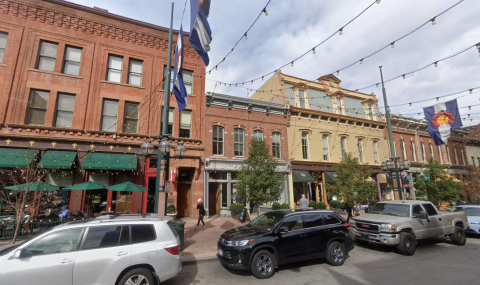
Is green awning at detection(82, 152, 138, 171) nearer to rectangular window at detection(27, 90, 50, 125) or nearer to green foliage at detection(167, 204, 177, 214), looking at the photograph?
Answer: green foliage at detection(167, 204, 177, 214)

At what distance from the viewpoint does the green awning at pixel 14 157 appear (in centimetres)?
1148

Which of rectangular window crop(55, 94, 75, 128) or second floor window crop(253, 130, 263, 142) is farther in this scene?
second floor window crop(253, 130, 263, 142)

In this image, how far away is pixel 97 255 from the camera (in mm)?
4668

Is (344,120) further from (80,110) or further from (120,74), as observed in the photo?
(80,110)

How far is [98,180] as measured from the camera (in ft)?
45.5

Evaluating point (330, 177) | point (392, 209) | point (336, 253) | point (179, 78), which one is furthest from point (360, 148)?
point (179, 78)

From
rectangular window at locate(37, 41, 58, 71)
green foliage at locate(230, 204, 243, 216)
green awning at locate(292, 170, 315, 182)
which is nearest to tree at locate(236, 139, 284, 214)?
green foliage at locate(230, 204, 243, 216)

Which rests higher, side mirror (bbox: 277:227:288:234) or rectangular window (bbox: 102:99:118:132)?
rectangular window (bbox: 102:99:118:132)

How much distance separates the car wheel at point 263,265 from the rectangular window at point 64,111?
14150mm

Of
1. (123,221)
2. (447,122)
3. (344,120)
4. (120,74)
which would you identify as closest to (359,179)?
(447,122)

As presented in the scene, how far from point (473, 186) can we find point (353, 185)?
2232 cm

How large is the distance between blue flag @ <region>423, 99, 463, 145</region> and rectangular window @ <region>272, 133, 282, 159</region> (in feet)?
39.2

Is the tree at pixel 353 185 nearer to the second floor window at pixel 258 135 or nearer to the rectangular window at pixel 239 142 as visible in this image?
the second floor window at pixel 258 135

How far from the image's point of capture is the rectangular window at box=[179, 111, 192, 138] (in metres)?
16.9
